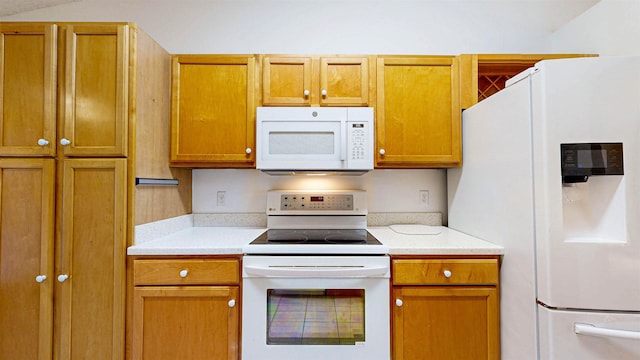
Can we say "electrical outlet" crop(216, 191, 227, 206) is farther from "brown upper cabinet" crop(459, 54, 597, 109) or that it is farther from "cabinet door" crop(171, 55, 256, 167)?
"brown upper cabinet" crop(459, 54, 597, 109)

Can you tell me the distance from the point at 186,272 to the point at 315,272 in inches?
25.0

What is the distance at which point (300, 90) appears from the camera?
1740 mm

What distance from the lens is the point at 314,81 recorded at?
174 centimetres

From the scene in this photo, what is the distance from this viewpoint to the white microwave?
1662 mm

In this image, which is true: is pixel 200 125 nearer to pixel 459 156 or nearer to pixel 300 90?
pixel 300 90

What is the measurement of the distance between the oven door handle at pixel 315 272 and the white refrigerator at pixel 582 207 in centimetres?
67

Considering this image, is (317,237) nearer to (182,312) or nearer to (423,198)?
(182,312)

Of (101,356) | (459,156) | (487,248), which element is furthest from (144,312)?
(459,156)

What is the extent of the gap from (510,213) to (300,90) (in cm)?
133

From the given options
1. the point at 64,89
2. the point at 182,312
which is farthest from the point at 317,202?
the point at 64,89

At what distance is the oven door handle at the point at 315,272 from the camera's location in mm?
1360

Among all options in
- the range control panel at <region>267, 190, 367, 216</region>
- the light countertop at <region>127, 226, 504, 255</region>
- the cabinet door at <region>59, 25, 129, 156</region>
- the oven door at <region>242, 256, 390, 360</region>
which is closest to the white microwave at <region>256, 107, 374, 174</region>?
the range control panel at <region>267, 190, 367, 216</region>

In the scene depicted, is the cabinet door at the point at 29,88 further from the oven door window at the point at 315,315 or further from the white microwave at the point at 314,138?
the oven door window at the point at 315,315

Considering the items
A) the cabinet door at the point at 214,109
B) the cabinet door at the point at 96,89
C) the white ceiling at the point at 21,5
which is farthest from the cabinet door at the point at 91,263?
the white ceiling at the point at 21,5
